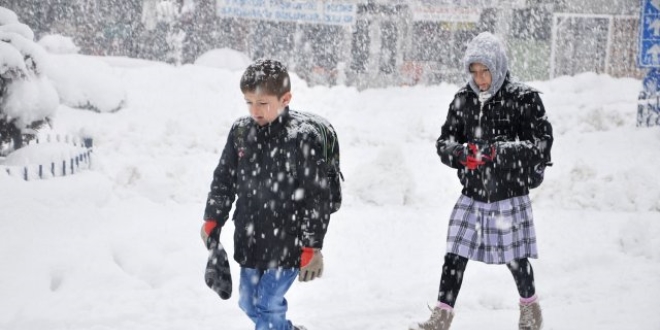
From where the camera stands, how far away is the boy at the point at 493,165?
149 inches

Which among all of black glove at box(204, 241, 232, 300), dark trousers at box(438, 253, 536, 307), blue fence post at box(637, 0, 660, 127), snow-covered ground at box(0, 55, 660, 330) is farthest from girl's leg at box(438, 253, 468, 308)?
blue fence post at box(637, 0, 660, 127)

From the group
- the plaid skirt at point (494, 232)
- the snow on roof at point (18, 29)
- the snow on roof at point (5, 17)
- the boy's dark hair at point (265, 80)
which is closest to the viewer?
the boy's dark hair at point (265, 80)

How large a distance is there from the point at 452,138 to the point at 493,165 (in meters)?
0.34

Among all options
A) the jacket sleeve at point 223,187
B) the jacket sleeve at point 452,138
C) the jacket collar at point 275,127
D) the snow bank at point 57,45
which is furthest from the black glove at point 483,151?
the snow bank at point 57,45

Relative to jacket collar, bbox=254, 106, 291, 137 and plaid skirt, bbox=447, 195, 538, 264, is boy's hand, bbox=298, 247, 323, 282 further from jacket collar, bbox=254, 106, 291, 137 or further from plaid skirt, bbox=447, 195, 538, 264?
plaid skirt, bbox=447, 195, 538, 264

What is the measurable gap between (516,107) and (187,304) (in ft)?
8.82

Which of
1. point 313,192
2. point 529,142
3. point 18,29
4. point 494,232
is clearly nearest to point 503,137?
point 529,142

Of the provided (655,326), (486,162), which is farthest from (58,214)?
(655,326)

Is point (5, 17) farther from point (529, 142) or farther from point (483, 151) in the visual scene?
point (529, 142)

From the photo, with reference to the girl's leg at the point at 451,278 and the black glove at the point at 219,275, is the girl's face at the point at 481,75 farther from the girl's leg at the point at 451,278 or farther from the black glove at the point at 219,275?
the black glove at the point at 219,275

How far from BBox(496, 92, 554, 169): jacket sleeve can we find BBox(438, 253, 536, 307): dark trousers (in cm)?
62

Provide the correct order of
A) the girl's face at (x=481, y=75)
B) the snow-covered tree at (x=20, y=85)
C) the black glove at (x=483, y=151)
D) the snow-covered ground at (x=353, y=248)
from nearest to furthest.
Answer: the black glove at (x=483, y=151) < the girl's face at (x=481, y=75) < the snow-covered ground at (x=353, y=248) < the snow-covered tree at (x=20, y=85)

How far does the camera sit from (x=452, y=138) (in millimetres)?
4090

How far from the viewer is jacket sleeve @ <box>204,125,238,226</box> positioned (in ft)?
11.1
